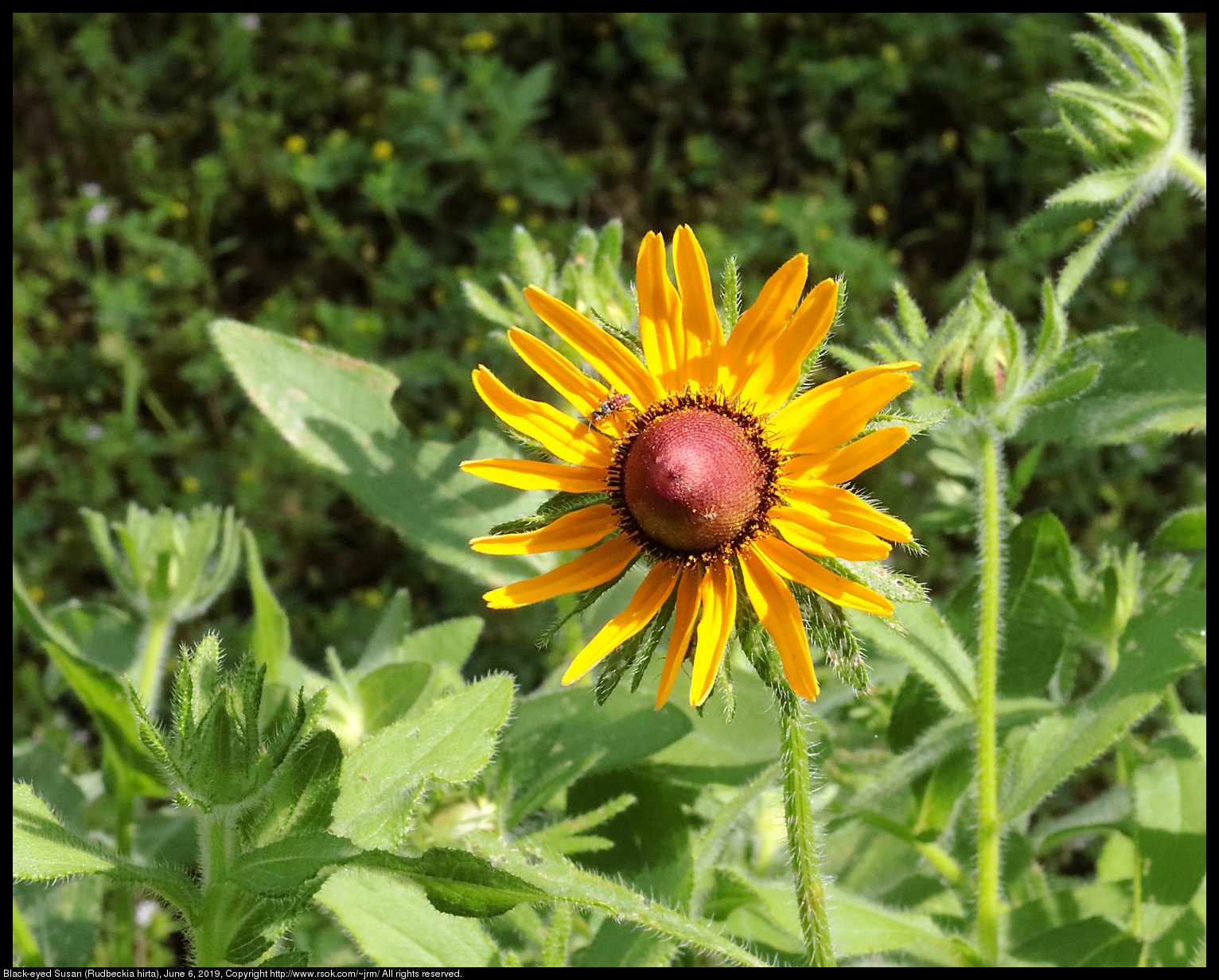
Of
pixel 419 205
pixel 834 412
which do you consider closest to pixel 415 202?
pixel 419 205

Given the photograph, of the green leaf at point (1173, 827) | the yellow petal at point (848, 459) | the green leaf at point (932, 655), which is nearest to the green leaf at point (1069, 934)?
the green leaf at point (1173, 827)

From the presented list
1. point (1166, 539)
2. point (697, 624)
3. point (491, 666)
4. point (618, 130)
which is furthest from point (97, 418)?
point (1166, 539)

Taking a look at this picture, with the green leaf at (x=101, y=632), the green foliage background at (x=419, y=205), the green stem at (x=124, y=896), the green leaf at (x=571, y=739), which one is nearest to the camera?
the green leaf at (x=571, y=739)

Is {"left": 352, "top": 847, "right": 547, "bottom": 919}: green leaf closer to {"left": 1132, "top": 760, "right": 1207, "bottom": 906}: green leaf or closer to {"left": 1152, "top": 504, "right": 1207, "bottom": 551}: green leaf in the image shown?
{"left": 1132, "top": 760, "right": 1207, "bottom": 906}: green leaf

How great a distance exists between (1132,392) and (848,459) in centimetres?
89

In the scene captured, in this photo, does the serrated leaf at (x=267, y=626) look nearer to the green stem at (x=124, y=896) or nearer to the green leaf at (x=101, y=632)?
the green stem at (x=124, y=896)

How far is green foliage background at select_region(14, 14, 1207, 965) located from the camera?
339 centimetres

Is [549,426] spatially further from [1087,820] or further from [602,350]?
[1087,820]

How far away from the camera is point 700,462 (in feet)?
4.30

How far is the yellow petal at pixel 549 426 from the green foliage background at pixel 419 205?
182 centimetres

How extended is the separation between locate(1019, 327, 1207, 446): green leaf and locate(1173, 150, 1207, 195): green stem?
0.82ft

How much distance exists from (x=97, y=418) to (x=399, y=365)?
1.08m

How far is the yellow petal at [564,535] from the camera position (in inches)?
52.2

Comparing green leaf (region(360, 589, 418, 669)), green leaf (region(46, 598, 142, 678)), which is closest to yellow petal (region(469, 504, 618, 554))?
green leaf (region(360, 589, 418, 669))
